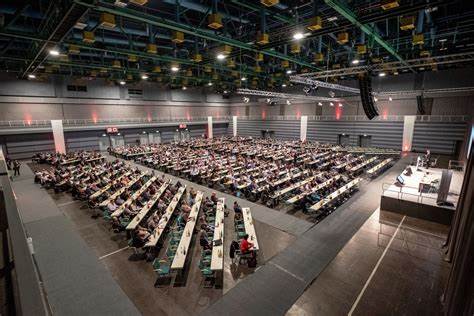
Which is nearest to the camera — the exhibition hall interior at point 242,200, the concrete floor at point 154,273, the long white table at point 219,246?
the exhibition hall interior at point 242,200

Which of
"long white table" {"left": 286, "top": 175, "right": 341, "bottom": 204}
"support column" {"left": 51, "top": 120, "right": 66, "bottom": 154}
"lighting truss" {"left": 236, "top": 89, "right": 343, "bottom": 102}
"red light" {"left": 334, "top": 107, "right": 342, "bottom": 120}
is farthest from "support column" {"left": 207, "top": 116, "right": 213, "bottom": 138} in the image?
"long white table" {"left": 286, "top": 175, "right": 341, "bottom": 204}

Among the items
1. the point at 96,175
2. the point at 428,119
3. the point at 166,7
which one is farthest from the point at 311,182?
the point at 428,119

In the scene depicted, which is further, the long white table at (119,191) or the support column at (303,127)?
the support column at (303,127)

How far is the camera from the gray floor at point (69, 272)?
6418 millimetres

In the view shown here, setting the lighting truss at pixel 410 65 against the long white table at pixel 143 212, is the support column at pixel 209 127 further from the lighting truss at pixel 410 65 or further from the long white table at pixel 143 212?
the long white table at pixel 143 212

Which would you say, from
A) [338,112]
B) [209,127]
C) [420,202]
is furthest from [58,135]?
[338,112]

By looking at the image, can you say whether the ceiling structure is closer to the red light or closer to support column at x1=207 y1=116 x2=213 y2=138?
the red light

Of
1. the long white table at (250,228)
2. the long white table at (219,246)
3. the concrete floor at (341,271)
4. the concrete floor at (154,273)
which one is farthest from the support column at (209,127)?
the long white table at (250,228)

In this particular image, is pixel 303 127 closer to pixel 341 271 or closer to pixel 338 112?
pixel 338 112

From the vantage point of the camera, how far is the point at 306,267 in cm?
768

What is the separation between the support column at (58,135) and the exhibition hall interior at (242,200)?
0.50 ft

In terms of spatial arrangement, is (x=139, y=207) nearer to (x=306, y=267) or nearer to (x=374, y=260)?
(x=306, y=267)

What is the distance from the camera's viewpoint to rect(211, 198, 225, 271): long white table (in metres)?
7.03

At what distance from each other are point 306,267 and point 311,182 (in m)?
7.45
